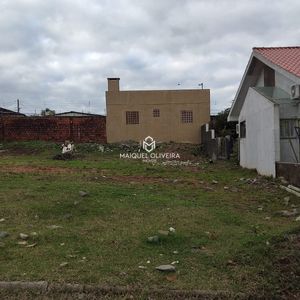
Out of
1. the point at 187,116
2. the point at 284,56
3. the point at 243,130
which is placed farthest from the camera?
the point at 187,116

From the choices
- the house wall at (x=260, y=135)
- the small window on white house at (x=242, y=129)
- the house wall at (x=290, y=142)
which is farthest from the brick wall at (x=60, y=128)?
the house wall at (x=290, y=142)

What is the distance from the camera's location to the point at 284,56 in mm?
18344

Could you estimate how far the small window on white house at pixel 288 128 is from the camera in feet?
51.8

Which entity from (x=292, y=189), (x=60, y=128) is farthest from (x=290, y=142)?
(x=60, y=128)

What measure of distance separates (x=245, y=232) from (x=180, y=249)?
149 centimetres

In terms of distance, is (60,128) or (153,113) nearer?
(153,113)

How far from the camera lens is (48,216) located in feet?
27.8

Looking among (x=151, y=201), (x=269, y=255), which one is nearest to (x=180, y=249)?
(x=269, y=255)

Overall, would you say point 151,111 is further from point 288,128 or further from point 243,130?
point 288,128

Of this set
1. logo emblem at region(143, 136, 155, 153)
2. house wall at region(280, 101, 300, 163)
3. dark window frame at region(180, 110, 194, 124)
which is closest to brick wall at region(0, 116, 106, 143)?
logo emblem at region(143, 136, 155, 153)

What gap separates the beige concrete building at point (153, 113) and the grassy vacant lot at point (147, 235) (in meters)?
21.4

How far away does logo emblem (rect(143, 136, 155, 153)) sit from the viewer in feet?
101

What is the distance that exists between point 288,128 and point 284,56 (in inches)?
151

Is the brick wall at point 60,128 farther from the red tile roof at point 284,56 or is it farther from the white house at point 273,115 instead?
the red tile roof at point 284,56
